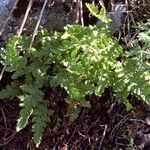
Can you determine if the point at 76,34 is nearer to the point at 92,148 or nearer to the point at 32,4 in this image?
the point at 32,4

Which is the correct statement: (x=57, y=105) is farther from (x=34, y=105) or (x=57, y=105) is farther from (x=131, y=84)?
(x=131, y=84)

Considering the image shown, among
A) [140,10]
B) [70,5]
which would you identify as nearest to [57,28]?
[70,5]

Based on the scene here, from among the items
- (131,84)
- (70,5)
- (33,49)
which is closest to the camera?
(131,84)

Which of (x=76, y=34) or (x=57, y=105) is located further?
(x=57, y=105)

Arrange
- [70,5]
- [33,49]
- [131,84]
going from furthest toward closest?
[70,5], [33,49], [131,84]

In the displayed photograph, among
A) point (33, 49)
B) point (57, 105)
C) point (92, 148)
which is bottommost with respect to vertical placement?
point (92, 148)

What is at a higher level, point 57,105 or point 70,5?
point 70,5
